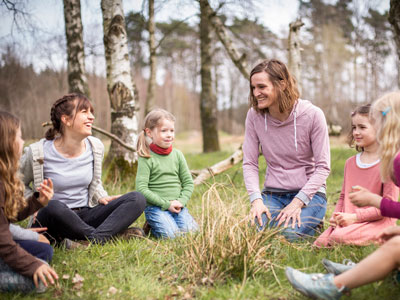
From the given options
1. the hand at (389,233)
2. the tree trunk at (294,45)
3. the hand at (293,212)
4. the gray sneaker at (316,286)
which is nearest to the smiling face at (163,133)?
the hand at (293,212)

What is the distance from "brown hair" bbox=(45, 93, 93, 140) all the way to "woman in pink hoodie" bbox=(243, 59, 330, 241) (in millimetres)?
1444

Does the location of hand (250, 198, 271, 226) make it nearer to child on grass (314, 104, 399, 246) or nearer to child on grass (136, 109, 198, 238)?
child on grass (314, 104, 399, 246)

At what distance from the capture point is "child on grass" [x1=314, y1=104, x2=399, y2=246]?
2.61 meters

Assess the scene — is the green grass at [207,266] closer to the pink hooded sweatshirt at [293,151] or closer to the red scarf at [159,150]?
the pink hooded sweatshirt at [293,151]

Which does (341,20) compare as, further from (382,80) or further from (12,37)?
(12,37)

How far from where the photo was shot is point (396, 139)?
6.66ft

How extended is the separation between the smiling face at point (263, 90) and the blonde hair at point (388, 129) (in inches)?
38.1

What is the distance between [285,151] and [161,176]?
121 centimetres

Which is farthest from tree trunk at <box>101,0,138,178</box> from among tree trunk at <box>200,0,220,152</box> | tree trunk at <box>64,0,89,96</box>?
tree trunk at <box>200,0,220,152</box>

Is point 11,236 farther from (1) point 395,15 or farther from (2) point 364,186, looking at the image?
(1) point 395,15

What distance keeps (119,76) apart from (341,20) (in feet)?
65.1

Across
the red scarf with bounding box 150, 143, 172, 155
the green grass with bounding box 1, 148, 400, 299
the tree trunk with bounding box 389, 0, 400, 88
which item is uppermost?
the tree trunk with bounding box 389, 0, 400, 88

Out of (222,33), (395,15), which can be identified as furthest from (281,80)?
(395,15)

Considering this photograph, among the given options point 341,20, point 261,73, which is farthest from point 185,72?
point 261,73
